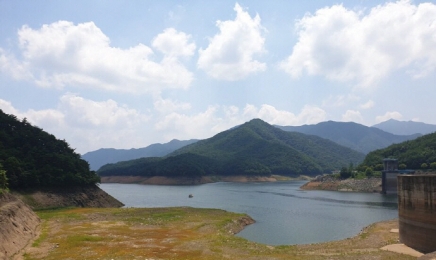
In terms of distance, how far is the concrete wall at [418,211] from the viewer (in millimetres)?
33438

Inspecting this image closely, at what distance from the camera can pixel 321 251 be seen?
3694 centimetres

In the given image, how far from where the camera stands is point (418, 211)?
35.2 metres

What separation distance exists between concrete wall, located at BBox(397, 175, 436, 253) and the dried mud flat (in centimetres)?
309

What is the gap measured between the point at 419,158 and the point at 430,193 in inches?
4558

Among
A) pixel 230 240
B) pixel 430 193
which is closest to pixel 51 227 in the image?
pixel 230 240

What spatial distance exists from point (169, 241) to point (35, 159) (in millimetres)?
59332

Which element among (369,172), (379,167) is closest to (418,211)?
(369,172)

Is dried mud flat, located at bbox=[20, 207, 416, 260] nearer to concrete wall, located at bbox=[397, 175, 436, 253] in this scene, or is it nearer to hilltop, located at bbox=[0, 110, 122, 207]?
concrete wall, located at bbox=[397, 175, 436, 253]

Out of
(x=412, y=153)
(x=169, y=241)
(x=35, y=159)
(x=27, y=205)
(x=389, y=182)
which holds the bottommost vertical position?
(x=169, y=241)

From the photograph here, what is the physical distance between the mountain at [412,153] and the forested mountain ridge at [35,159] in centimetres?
11561

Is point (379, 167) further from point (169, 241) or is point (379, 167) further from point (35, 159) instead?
point (35, 159)

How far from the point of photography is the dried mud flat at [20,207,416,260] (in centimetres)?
3403

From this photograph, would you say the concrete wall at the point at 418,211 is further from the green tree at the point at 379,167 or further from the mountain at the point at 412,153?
the green tree at the point at 379,167

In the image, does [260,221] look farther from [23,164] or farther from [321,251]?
[23,164]
